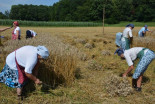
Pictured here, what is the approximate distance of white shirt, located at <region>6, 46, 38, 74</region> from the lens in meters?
2.83

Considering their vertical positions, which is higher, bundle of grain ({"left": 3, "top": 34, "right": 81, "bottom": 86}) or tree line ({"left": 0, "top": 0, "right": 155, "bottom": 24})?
tree line ({"left": 0, "top": 0, "right": 155, "bottom": 24})

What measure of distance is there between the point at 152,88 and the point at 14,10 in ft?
299

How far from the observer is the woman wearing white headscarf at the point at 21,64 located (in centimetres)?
286

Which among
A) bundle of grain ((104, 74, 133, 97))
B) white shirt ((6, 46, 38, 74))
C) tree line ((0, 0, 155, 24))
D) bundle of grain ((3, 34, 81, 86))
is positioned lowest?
bundle of grain ((104, 74, 133, 97))

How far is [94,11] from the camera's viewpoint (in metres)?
69.9

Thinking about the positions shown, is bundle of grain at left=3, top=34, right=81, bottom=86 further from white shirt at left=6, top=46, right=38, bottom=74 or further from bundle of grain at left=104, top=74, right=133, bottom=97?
bundle of grain at left=104, top=74, right=133, bottom=97

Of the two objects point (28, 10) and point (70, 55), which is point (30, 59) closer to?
point (70, 55)

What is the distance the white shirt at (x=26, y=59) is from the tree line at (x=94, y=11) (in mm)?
53183

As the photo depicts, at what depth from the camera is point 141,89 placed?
4.25m

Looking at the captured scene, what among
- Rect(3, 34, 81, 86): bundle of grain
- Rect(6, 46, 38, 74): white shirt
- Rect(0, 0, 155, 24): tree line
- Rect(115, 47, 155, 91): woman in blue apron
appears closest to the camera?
Rect(6, 46, 38, 74): white shirt

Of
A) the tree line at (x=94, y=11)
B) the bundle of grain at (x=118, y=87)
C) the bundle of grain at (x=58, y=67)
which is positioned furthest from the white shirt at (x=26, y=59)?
the tree line at (x=94, y=11)

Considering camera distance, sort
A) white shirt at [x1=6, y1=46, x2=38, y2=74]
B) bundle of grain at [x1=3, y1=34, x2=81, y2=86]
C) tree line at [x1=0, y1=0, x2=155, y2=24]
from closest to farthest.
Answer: white shirt at [x1=6, y1=46, x2=38, y2=74] → bundle of grain at [x1=3, y1=34, x2=81, y2=86] → tree line at [x1=0, y1=0, x2=155, y2=24]

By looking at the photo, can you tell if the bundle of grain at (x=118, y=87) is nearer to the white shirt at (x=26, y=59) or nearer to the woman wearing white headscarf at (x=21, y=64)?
the woman wearing white headscarf at (x=21, y=64)

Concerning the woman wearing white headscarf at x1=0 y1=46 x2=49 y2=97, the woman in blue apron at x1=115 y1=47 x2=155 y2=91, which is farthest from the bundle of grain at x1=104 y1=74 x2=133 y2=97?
the woman wearing white headscarf at x1=0 y1=46 x2=49 y2=97
